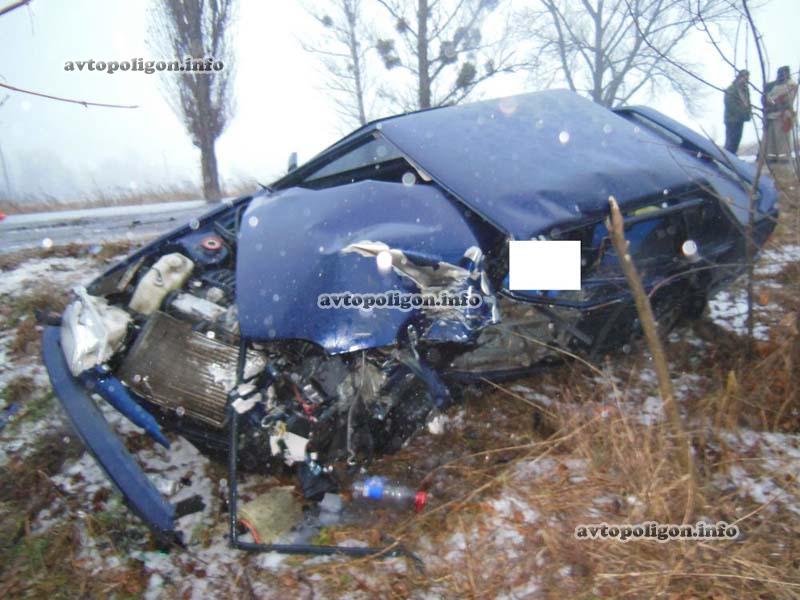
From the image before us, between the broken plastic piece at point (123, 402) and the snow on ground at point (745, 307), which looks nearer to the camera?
the broken plastic piece at point (123, 402)

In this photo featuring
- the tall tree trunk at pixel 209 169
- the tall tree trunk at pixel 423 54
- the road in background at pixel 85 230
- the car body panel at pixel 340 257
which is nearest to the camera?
the car body panel at pixel 340 257

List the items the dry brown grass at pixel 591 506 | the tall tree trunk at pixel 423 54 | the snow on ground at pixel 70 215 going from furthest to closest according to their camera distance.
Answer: the tall tree trunk at pixel 423 54
the snow on ground at pixel 70 215
the dry brown grass at pixel 591 506

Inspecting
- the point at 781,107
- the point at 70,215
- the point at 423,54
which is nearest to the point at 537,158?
the point at 781,107

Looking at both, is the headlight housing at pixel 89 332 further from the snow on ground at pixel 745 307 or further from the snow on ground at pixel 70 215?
the snow on ground at pixel 70 215

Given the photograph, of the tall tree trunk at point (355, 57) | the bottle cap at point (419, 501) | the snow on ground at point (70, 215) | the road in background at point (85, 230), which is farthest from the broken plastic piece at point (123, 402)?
the tall tree trunk at point (355, 57)

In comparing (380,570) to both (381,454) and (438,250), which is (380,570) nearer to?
(381,454)

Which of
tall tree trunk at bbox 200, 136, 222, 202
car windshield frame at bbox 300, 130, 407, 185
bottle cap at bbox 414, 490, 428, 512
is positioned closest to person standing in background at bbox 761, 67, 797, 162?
car windshield frame at bbox 300, 130, 407, 185

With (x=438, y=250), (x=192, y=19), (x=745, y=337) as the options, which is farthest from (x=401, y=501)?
(x=192, y=19)

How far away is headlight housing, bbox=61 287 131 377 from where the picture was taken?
6.86 feet

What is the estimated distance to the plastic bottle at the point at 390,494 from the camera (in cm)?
206

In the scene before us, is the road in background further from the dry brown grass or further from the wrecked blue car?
the dry brown grass

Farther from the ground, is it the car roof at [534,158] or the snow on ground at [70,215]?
the snow on ground at [70,215]

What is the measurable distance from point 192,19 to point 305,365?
12.9 metres

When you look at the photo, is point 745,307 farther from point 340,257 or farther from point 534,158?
point 340,257
